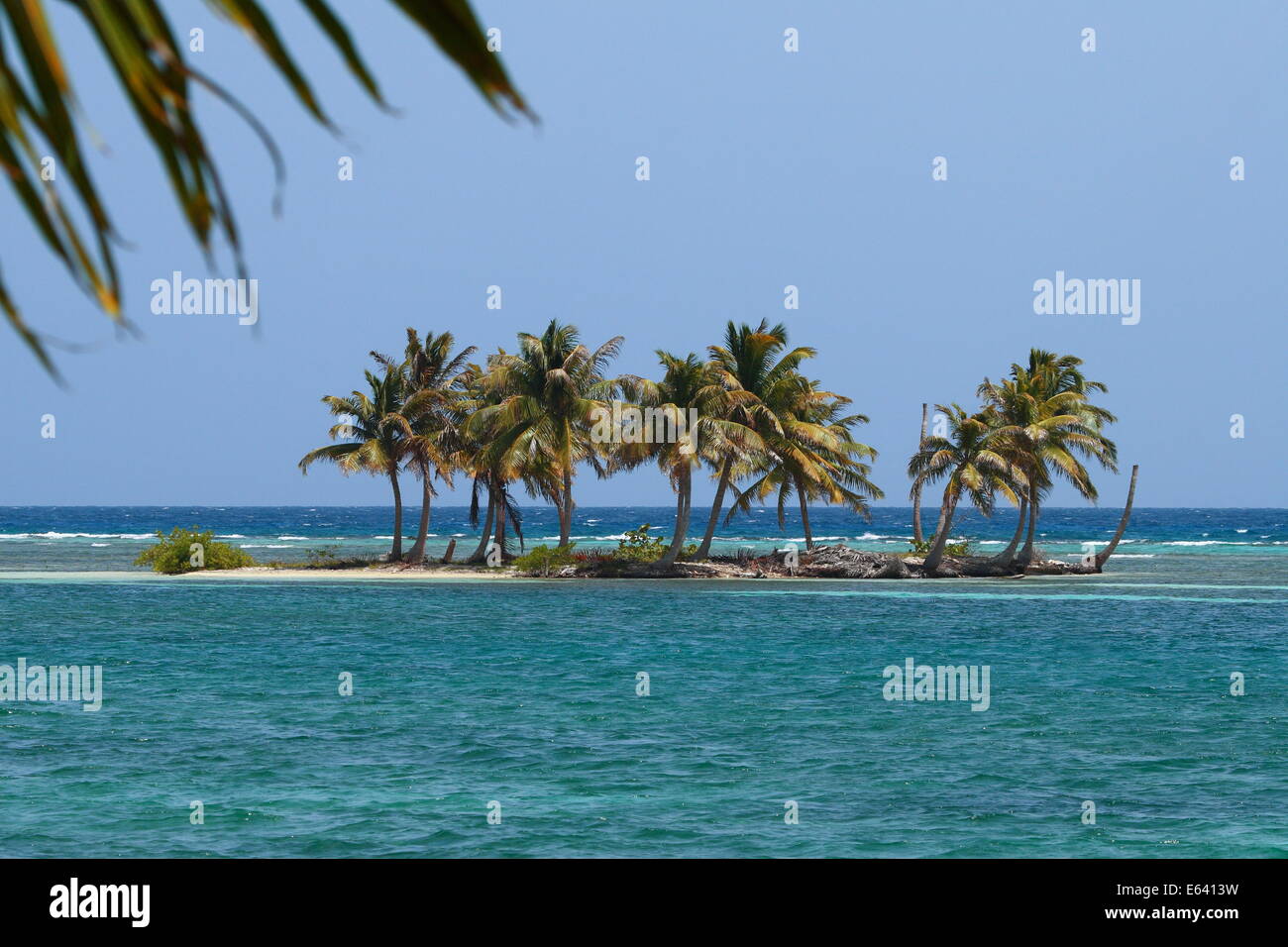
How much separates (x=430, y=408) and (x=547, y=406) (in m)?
5.79

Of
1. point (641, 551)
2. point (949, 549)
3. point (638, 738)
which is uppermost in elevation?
point (641, 551)

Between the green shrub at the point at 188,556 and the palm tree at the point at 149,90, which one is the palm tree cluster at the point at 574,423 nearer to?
the green shrub at the point at 188,556

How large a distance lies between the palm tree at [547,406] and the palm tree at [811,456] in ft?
22.4

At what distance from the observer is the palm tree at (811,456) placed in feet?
164

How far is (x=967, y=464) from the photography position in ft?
158

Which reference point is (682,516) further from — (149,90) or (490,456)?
(149,90)

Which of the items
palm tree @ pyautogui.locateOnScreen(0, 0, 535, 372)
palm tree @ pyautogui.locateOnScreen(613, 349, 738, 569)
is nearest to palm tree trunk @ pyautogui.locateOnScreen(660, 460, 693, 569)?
palm tree @ pyautogui.locateOnScreen(613, 349, 738, 569)

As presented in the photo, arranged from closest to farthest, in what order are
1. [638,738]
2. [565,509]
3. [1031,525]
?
[638,738] < [1031,525] < [565,509]

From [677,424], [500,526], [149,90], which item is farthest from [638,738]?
[500,526]

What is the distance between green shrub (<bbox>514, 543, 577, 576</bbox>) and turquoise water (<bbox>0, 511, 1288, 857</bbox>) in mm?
14526

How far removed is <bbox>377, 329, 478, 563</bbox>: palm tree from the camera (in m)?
51.4

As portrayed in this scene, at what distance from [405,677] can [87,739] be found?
268 inches

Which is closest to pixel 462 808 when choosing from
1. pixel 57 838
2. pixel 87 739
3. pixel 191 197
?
pixel 57 838
